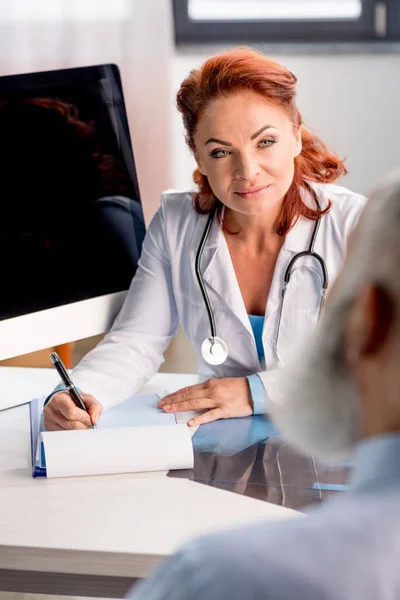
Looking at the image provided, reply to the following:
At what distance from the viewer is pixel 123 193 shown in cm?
Answer: 162

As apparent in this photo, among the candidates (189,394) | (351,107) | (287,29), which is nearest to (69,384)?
(189,394)

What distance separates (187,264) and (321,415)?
1104mm

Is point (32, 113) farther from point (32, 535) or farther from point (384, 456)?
point (384, 456)

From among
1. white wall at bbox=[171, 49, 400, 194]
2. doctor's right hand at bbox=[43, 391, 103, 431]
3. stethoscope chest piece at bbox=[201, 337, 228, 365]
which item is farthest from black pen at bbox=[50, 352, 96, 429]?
white wall at bbox=[171, 49, 400, 194]

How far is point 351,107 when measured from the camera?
2975 mm

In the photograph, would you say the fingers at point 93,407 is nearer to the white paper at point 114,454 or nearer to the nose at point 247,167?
the white paper at point 114,454

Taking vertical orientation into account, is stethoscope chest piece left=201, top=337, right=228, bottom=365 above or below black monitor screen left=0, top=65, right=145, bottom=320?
below

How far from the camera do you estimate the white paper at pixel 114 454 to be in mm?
1157

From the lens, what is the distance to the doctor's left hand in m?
1.37

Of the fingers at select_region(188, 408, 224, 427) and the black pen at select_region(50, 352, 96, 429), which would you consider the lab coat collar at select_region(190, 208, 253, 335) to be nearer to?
the fingers at select_region(188, 408, 224, 427)

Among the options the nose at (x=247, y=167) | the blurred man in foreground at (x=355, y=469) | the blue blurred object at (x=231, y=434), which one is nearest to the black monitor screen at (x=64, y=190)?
the nose at (x=247, y=167)

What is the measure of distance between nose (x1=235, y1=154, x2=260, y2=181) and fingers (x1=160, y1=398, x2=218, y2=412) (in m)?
0.38

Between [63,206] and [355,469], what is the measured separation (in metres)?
1.08

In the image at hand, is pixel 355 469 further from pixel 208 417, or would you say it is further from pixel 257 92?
pixel 257 92
